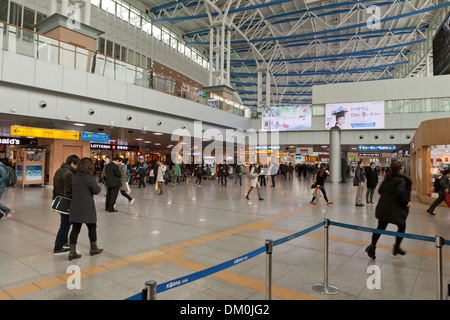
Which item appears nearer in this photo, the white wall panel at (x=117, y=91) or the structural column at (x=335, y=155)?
the white wall panel at (x=117, y=91)

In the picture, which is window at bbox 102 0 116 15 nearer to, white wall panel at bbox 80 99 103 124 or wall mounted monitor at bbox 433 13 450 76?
white wall panel at bbox 80 99 103 124

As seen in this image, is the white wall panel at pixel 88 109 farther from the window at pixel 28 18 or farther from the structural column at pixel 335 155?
the structural column at pixel 335 155

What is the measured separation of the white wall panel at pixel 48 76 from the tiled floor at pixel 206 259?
6657mm

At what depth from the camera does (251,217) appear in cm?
858

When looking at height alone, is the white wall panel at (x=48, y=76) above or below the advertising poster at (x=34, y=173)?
above

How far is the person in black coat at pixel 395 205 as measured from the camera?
4.89 meters

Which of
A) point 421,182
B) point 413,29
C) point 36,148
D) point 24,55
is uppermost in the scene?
point 413,29

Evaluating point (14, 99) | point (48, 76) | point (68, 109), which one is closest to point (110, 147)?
point (68, 109)

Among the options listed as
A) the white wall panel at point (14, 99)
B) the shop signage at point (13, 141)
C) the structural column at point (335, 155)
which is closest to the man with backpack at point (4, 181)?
the white wall panel at point (14, 99)

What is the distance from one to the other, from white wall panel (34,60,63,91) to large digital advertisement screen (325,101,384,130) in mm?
21069

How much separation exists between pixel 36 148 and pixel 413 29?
137 feet

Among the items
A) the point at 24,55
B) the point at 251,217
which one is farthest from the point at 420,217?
the point at 24,55
